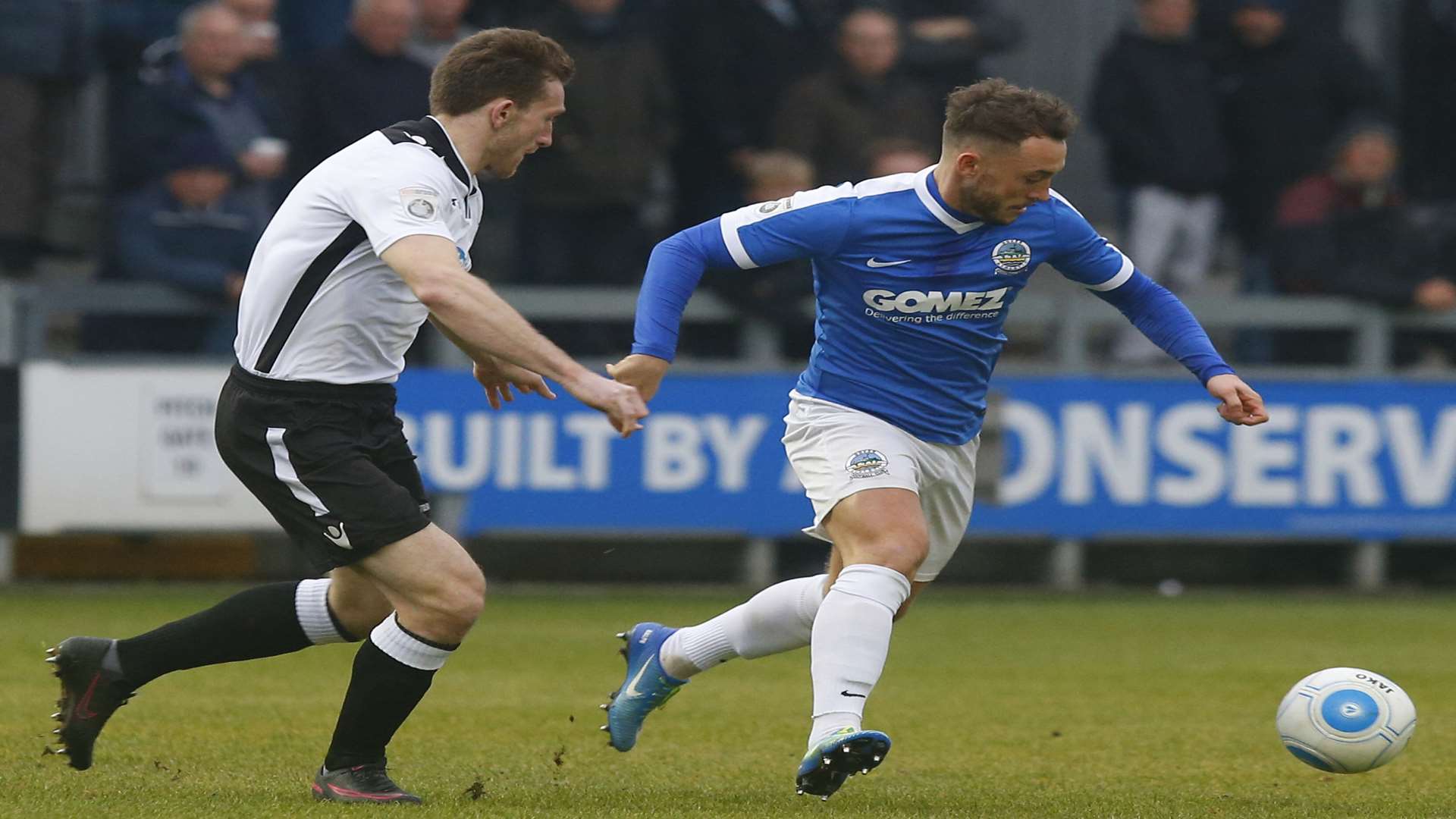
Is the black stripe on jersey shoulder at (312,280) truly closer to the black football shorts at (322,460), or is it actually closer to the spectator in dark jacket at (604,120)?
the black football shorts at (322,460)

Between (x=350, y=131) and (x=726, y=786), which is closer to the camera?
(x=726, y=786)

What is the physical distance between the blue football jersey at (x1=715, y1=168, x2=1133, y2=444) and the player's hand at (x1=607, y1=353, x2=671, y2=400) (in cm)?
47

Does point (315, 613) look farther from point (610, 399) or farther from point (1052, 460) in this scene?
point (1052, 460)

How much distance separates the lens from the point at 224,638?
18.9 ft

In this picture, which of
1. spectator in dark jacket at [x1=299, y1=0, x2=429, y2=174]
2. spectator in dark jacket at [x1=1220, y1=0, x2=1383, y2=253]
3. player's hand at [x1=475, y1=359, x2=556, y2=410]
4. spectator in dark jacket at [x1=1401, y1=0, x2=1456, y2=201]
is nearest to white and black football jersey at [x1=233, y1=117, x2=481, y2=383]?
player's hand at [x1=475, y1=359, x2=556, y2=410]

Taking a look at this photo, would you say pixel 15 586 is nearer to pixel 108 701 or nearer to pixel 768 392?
pixel 768 392

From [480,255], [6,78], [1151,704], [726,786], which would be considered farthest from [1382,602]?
[6,78]

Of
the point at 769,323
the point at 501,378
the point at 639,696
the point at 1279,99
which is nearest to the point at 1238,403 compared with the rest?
the point at 639,696

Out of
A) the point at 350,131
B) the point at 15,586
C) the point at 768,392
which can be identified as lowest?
the point at 15,586

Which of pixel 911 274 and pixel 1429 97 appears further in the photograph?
pixel 1429 97

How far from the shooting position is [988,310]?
5.98 metres

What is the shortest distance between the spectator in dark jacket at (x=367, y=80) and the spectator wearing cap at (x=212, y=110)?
27 cm

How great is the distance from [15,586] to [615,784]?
6583mm

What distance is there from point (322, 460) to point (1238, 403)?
2.42 meters
